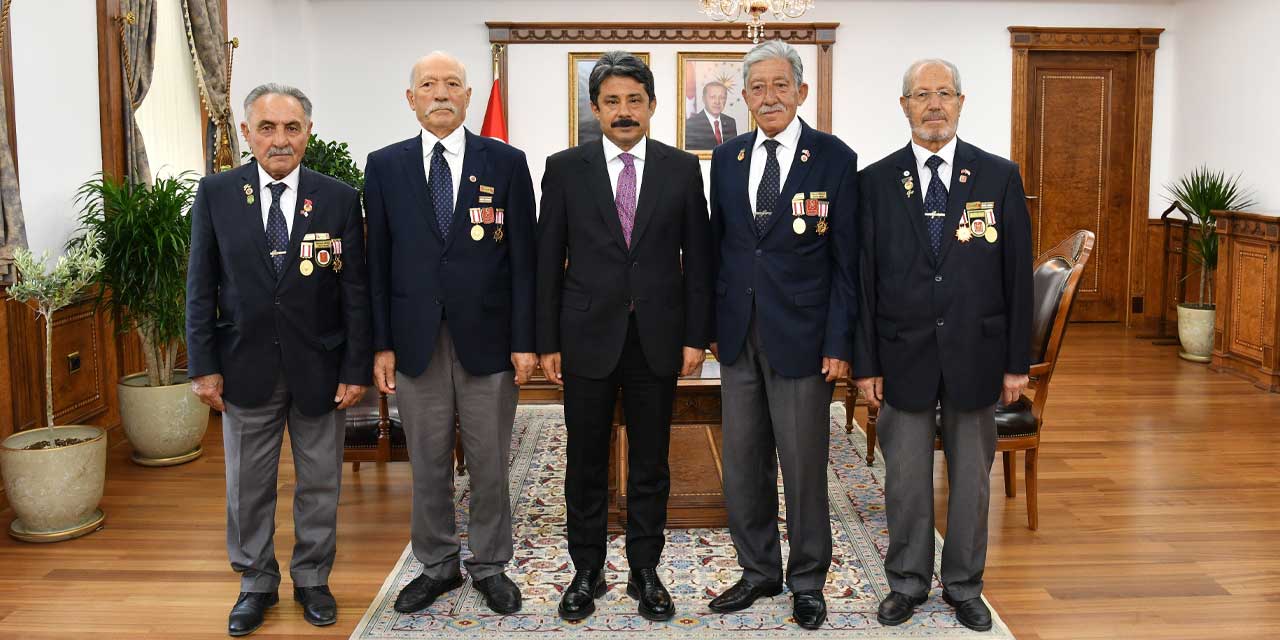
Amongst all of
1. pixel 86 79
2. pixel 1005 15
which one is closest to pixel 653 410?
pixel 86 79

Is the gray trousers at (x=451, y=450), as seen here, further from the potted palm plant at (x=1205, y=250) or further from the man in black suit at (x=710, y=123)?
the potted palm plant at (x=1205, y=250)

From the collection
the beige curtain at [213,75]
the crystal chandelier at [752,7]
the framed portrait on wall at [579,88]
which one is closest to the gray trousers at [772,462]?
the crystal chandelier at [752,7]

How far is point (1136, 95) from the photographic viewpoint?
901 centimetres

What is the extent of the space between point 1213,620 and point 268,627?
2.90 meters

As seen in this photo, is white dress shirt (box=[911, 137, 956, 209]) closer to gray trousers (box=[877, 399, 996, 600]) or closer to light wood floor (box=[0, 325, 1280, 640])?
gray trousers (box=[877, 399, 996, 600])

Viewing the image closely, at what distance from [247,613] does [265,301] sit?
0.95m

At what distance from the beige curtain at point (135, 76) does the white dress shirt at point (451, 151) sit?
121 inches

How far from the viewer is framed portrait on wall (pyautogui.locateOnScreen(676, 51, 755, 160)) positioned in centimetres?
868

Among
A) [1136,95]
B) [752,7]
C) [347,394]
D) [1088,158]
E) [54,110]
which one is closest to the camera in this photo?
[347,394]

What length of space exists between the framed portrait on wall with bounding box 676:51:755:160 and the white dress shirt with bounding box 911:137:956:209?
568cm

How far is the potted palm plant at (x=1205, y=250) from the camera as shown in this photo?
24.9 feet

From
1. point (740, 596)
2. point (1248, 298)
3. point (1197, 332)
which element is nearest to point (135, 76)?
point (740, 596)

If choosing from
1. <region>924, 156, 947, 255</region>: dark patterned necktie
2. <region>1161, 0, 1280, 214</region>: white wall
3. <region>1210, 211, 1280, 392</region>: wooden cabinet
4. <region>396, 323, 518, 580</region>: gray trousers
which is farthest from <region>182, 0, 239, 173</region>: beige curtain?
<region>1161, 0, 1280, 214</region>: white wall

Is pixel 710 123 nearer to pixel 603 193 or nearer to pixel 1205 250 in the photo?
pixel 1205 250
